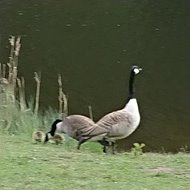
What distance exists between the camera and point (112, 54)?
73.3 feet

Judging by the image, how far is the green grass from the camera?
6.35 metres

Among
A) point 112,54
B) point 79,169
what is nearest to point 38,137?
point 79,169

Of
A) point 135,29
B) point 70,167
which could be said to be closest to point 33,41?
point 135,29

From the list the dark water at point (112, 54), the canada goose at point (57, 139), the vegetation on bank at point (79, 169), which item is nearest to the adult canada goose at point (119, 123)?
the vegetation on bank at point (79, 169)

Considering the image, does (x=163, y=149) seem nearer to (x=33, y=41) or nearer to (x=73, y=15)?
(x=33, y=41)

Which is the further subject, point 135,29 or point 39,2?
point 39,2

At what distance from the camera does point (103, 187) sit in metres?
6.27

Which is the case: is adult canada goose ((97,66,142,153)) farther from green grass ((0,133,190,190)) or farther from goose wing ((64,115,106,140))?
green grass ((0,133,190,190))

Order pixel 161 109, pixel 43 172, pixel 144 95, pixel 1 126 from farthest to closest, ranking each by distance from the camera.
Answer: pixel 144 95
pixel 161 109
pixel 1 126
pixel 43 172

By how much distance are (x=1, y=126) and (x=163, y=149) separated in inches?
129

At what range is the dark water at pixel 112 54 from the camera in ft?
52.3

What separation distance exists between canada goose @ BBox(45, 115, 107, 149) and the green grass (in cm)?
30

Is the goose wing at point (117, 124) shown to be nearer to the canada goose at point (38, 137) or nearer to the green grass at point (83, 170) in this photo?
the green grass at point (83, 170)

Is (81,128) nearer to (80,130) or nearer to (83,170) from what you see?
(80,130)
